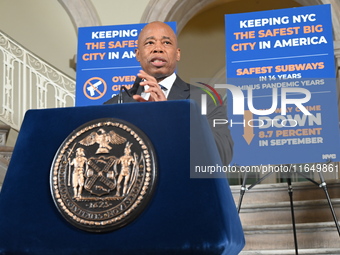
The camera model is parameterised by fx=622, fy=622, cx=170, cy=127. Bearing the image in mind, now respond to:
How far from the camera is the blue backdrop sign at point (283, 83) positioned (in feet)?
14.9

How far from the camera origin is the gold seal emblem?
133 centimetres

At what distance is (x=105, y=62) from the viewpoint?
5.70 m

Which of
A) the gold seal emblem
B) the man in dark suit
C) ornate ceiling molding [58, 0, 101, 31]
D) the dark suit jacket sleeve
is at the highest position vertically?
ornate ceiling molding [58, 0, 101, 31]

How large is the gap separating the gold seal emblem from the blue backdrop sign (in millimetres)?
2824

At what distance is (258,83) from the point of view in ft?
16.1

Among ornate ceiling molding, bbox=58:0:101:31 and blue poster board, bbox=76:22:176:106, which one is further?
ornate ceiling molding, bbox=58:0:101:31

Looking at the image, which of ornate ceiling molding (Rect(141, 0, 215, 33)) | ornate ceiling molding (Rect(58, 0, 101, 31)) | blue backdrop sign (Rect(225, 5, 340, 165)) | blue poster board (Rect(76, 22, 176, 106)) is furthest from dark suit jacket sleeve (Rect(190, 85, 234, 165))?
ornate ceiling molding (Rect(58, 0, 101, 31))

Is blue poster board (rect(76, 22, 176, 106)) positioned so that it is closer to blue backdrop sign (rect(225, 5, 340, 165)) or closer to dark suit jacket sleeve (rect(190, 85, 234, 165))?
blue backdrop sign (rect(225, 5, 340, 165))

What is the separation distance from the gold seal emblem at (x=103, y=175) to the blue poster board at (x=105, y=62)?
415 centimetres

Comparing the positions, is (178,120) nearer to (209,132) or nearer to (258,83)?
(209,132)

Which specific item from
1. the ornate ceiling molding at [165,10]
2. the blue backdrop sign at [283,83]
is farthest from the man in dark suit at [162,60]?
the ornate ceiling molding at [165,10]

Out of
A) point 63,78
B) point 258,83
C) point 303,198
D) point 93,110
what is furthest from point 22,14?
point 93,110

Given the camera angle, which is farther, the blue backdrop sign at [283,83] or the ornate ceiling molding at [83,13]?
the ornate ceiling molding at [83,13]

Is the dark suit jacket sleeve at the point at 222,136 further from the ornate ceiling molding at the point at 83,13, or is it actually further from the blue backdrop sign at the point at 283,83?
the ornate ceiling molding at the point at 83,13
